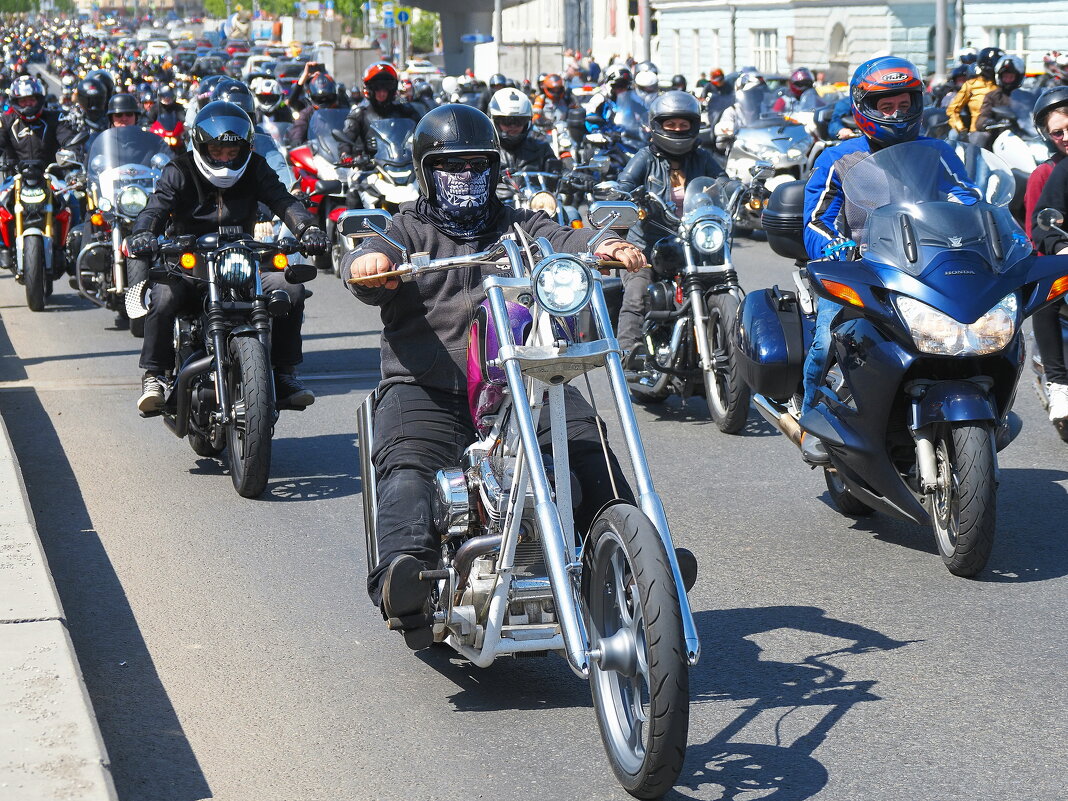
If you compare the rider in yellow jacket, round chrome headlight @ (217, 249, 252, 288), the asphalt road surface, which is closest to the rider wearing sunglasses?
the asphalt road surface

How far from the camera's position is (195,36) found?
151m

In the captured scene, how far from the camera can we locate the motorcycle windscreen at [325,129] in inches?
729

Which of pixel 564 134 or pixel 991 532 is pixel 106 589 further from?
pixel 564 134

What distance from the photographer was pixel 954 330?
6047 millimetres

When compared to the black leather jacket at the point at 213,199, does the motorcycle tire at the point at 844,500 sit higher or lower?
lower

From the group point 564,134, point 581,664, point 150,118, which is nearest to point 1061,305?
point 581,664

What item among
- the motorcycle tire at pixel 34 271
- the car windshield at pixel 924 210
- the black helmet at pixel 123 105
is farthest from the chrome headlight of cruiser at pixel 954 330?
the motorcycle tire at pixel 34 271

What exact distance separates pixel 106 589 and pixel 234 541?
2.78 feet

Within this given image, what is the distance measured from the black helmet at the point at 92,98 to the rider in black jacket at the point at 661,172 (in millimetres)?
8648

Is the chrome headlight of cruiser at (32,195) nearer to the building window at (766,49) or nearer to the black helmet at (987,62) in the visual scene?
the black helmet at (987,62)

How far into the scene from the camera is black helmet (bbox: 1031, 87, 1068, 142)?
8.38m

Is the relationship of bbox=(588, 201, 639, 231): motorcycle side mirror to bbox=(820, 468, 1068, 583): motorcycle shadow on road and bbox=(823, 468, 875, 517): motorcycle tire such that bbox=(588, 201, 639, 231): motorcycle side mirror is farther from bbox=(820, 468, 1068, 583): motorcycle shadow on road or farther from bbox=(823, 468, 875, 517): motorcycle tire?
bbox=(823, 468, 875, 517): motorcycle tire

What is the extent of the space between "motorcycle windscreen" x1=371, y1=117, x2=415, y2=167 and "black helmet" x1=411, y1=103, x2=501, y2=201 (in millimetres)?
10990

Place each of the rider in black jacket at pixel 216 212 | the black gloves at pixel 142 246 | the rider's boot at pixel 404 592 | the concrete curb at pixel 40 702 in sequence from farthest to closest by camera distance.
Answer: the rider in black jacket at pixel 216 212
the black gloves at pixel 142 246
the rider's boot at pixel 404 592
the concrete curb at pixel 40 702
